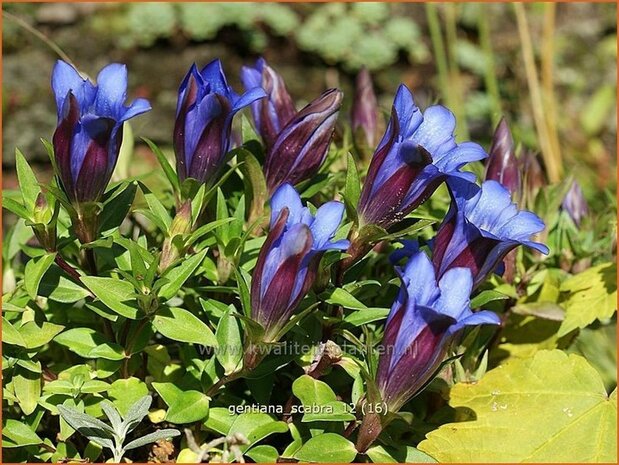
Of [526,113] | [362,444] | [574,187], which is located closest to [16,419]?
[362,444]

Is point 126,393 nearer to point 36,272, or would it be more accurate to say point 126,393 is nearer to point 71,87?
point 36,272

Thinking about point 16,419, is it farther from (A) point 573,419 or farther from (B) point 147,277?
(A) point 573,419

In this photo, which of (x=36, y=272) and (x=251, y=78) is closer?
(x=36, y=272)

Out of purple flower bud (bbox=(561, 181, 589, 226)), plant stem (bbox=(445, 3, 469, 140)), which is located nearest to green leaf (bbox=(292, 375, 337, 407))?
purple flower bud (bbox=(561, 181, 589, 226))

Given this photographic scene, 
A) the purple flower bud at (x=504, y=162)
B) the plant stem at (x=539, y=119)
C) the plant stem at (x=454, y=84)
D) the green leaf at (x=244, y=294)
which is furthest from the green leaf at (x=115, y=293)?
the plant stem at (x=539, y=119)

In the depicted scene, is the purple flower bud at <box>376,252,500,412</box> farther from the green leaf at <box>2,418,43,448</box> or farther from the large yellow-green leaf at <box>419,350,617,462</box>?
the green leaf at <box>2,418,43,448</box>

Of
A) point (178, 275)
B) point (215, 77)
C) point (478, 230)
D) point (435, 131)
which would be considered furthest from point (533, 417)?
point (215, 77)

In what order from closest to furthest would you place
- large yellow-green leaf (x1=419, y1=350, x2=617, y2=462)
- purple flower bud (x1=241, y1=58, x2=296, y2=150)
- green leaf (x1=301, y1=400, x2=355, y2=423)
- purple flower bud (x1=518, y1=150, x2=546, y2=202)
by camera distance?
green leaf (x1=301, y1=400, x2=355, y2=423) → large yellow-green leaf (x1=419, y1=350, x2=617, y2=462) → purple flower bud (x1=241, y1=58, x2=296, y2=150) → purple flower bud (x1=518, y1=150, x2=546, y2=202)
